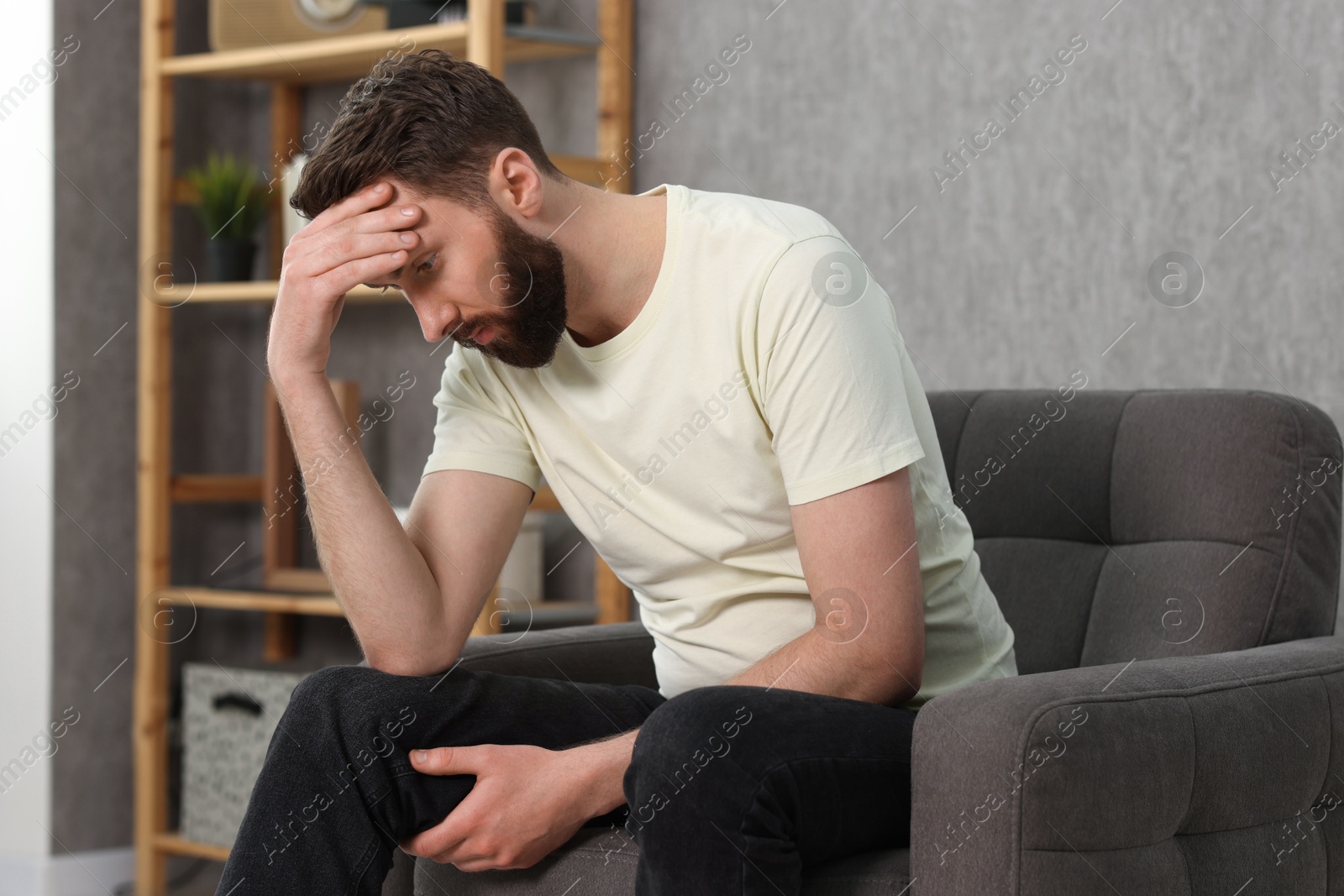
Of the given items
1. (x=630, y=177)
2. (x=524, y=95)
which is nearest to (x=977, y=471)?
(x=630, y=177)

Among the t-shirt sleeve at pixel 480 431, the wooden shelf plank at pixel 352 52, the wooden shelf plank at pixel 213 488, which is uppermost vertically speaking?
the wooden shelf plank at pixel 352 52

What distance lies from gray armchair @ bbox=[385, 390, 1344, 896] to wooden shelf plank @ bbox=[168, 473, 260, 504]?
1.40 m

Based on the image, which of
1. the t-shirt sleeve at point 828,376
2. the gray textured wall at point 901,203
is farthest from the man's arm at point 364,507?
the gray textured wall at point 901,203

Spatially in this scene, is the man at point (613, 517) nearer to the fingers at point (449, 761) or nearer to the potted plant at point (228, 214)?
the fingers at point (449, 761)

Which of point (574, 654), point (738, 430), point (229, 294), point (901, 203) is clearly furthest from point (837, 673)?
point (229, 294)

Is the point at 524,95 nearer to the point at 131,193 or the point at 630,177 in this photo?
the point at 630,177

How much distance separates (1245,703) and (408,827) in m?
0.73

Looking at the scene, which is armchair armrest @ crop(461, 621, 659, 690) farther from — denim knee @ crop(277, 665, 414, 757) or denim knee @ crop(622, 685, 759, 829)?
denim knee @ crop(622, 685, 759, 829)

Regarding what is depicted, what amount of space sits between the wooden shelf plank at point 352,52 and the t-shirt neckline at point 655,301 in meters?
1.15

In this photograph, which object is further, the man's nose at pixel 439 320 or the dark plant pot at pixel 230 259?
the dark plant pot at pixel 230 259

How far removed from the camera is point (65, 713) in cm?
271

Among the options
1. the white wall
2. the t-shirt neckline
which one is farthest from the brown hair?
the white wall

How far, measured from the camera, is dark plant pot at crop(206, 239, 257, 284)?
108 inches

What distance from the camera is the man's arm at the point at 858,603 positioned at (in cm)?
116
